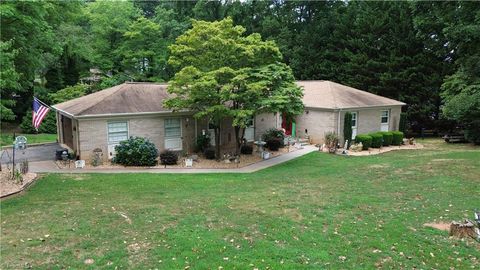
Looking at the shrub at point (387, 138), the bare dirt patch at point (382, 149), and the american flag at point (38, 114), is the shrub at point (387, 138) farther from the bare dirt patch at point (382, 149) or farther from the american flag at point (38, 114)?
the american flag at point (38, 114)

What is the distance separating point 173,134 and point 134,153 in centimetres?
332

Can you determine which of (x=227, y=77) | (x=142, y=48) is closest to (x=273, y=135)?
(x=227, y=77)

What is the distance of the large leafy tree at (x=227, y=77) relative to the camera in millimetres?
18391

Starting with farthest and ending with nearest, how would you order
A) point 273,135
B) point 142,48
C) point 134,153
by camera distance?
point 142,48, point 273,135, point 134,153

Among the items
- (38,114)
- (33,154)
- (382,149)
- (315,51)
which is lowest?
(382,149)

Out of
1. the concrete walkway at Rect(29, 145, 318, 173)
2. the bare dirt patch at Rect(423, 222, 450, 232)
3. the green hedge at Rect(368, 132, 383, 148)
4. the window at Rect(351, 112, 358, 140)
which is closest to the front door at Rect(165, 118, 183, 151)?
the concrete walkway at Rect(29, 145, 318, 173)

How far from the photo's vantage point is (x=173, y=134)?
21.0 meters

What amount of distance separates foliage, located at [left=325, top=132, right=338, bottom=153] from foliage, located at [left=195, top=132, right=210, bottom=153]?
7.54 meters

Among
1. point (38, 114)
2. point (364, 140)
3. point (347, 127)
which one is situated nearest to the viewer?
point (38, 114)

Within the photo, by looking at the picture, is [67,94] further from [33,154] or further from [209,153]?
[209,153]

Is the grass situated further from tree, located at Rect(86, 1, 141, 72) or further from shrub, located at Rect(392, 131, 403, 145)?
tree, located at Rect(86, 1, 141, 72)

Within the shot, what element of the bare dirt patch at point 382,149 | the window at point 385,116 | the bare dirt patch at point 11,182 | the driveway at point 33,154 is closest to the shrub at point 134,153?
the driveway at point 33,154

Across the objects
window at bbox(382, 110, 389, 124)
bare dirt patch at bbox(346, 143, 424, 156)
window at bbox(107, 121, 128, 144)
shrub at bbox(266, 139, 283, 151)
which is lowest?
bare dirt patch at bbox(346, 143, 424, 156)

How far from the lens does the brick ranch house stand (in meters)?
18.7
